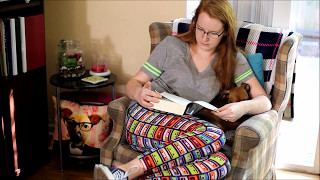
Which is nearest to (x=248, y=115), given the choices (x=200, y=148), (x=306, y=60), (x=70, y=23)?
(x=200, y=148)

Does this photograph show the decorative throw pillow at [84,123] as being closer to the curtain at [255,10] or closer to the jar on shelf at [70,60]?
the jar on shelf at [70,60]

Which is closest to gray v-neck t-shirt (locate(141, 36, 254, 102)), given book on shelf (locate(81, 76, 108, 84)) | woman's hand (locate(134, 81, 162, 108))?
woman's hand (locate(134, 81, 162, 108))

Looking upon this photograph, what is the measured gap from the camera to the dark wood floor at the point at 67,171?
8.54ft

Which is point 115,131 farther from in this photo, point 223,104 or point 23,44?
point 23,44

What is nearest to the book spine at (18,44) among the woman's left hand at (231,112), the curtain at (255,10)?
the woman's left hand at (231,112)

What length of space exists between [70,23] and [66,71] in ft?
1.54

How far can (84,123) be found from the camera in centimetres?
262

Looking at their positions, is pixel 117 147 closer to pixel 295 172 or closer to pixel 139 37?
pixel 139 37

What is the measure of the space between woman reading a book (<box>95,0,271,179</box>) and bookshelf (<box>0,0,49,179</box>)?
2.25ft

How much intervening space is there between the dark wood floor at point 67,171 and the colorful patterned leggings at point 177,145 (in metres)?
0.75

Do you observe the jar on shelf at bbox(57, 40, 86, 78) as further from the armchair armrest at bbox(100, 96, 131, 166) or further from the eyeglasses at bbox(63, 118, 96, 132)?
the armchair armrest at bbox(100, 96, 131, 166)

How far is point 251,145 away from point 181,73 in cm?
50

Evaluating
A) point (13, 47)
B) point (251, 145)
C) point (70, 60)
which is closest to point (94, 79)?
point (70, 60)

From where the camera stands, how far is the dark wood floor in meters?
2.60
